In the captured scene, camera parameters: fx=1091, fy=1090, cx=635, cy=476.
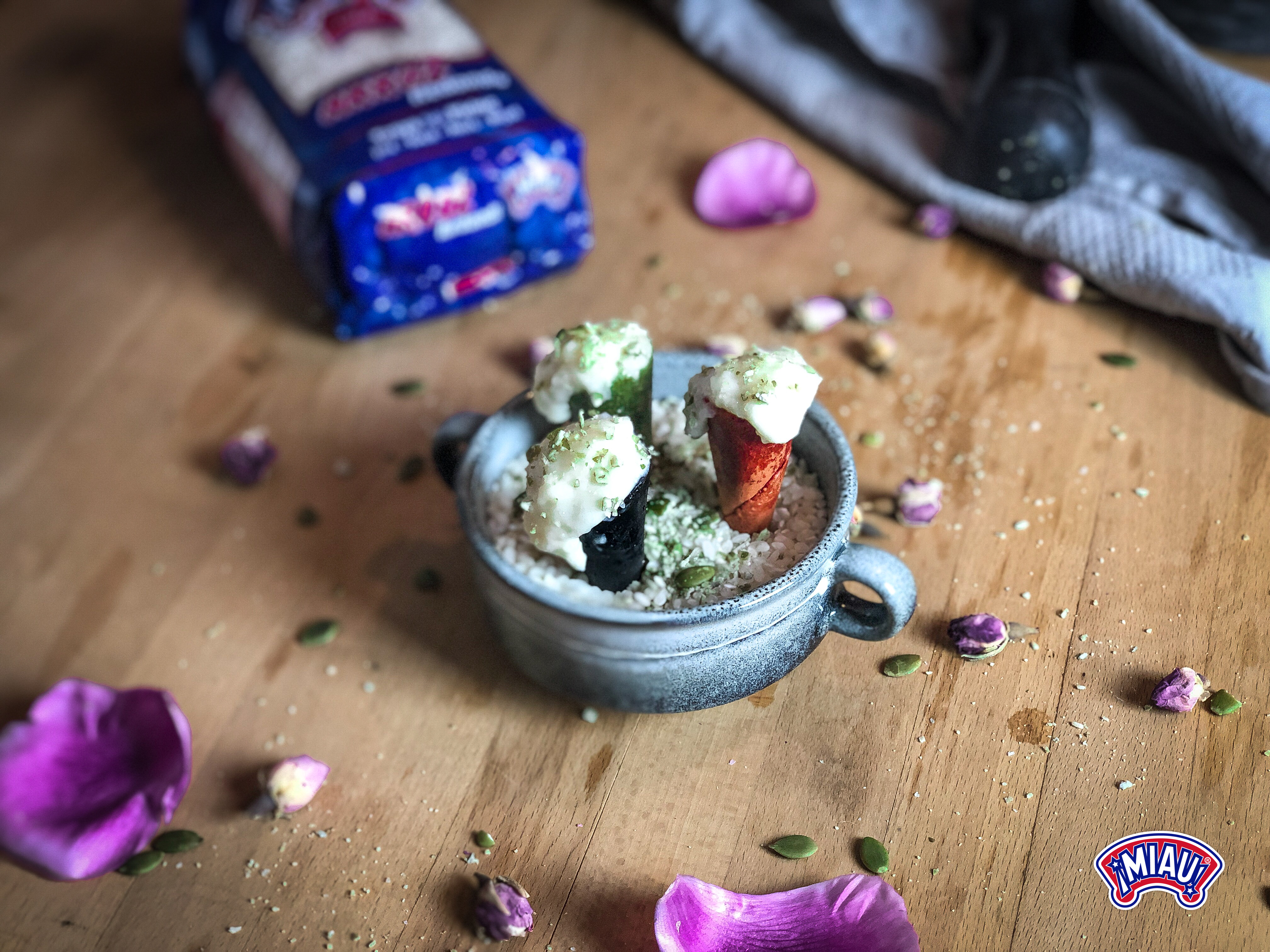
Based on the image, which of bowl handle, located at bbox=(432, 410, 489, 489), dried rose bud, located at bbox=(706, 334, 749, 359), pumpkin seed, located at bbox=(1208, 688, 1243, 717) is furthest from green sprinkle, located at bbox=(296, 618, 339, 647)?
pumpkin seed, located at bbox=(1208, 688, 1243, 717)

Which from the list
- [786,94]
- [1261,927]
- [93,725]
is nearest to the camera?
[1261,927]

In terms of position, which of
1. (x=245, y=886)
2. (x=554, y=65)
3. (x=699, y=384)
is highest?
(x=699, y=384)

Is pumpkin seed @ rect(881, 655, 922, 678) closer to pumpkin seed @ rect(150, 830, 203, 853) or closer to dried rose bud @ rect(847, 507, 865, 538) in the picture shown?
dried rose bud @ rect(847, 507, 865, 538)

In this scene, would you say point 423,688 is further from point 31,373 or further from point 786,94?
point 786,94

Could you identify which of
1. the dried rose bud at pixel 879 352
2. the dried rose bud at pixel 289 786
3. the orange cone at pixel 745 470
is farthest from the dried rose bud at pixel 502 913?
the dried rose bud at pixel 879 352

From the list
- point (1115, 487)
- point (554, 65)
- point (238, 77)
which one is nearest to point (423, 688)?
point (1115, 487)

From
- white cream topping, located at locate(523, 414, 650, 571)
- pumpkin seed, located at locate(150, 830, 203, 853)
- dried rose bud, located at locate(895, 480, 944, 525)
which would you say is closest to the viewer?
white cream topping, located at locate(523, 414, 650, 571)

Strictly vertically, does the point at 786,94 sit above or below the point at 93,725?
above
